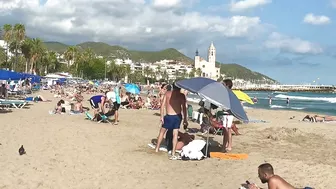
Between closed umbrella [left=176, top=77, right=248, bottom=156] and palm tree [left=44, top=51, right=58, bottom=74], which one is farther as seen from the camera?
palm tree [left=44, top=51, right=58, bottom=74]

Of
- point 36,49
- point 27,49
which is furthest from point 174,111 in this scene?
point 36,49

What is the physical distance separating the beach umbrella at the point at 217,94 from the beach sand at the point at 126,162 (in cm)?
109

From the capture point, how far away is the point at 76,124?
1280cm

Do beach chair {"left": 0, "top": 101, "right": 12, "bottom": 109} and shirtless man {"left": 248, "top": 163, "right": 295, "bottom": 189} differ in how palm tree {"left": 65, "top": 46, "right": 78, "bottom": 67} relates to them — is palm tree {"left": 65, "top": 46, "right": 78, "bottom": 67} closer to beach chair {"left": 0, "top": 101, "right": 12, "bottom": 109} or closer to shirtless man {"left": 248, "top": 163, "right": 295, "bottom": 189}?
beach chair {"left": 0, "top": 101, "right": 12, "bottom": 109}

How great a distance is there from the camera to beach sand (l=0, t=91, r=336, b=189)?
6277 millimetres

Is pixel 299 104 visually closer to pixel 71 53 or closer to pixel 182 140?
pixel 182 140

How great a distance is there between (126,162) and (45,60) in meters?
90.8

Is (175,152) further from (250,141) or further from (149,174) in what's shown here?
(250,141)

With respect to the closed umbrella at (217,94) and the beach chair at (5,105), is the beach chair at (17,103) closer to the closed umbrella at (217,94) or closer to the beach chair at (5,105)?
the beach chair at (5,105)

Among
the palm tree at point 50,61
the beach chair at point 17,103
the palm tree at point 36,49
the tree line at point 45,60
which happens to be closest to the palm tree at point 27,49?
the tree line at point 45,60

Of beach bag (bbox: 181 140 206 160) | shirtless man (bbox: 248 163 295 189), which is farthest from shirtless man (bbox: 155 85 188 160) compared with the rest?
shirtless man (bbox: 248 163 295 189)

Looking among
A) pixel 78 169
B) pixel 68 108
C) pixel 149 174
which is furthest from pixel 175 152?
pixel 68 108

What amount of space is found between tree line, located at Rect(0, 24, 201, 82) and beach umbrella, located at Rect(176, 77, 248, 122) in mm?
58504

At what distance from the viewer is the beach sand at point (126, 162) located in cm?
628
